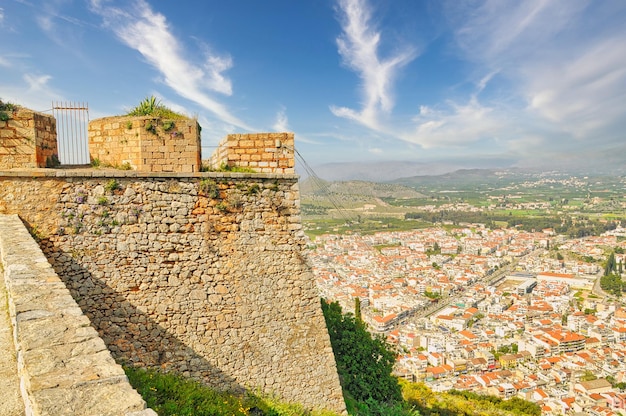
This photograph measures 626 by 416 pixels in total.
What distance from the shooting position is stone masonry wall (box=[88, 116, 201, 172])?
5.61m

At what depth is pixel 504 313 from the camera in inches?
2004

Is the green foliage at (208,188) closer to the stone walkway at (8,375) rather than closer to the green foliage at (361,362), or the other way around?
the stone walkway at (8,375)

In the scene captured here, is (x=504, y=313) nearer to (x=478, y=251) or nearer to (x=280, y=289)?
(x=478, y=251)

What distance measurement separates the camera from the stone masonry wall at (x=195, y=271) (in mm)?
5285

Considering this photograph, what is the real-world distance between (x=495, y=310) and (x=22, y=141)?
190 feet

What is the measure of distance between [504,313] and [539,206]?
368ft

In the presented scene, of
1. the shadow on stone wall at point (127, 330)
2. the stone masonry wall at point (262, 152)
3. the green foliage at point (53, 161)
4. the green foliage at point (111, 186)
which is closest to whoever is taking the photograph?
the shadow on stone wall at point (127, 330)

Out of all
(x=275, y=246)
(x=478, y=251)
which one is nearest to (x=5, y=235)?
(x=275, y=246)

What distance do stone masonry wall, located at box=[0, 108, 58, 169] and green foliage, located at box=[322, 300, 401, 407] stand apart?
823cm

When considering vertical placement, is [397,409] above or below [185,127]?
below

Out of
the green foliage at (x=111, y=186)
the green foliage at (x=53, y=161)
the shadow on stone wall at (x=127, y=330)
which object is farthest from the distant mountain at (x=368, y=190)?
the green foliage at (x=111, y=186)

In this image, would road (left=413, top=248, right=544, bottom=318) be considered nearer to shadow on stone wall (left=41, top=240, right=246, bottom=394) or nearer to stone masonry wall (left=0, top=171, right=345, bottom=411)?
stone masonry wall (left=0, top=171, right=345, bottom=411)

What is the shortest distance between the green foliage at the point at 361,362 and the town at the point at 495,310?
32.7ft

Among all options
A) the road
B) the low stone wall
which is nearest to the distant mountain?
the road
